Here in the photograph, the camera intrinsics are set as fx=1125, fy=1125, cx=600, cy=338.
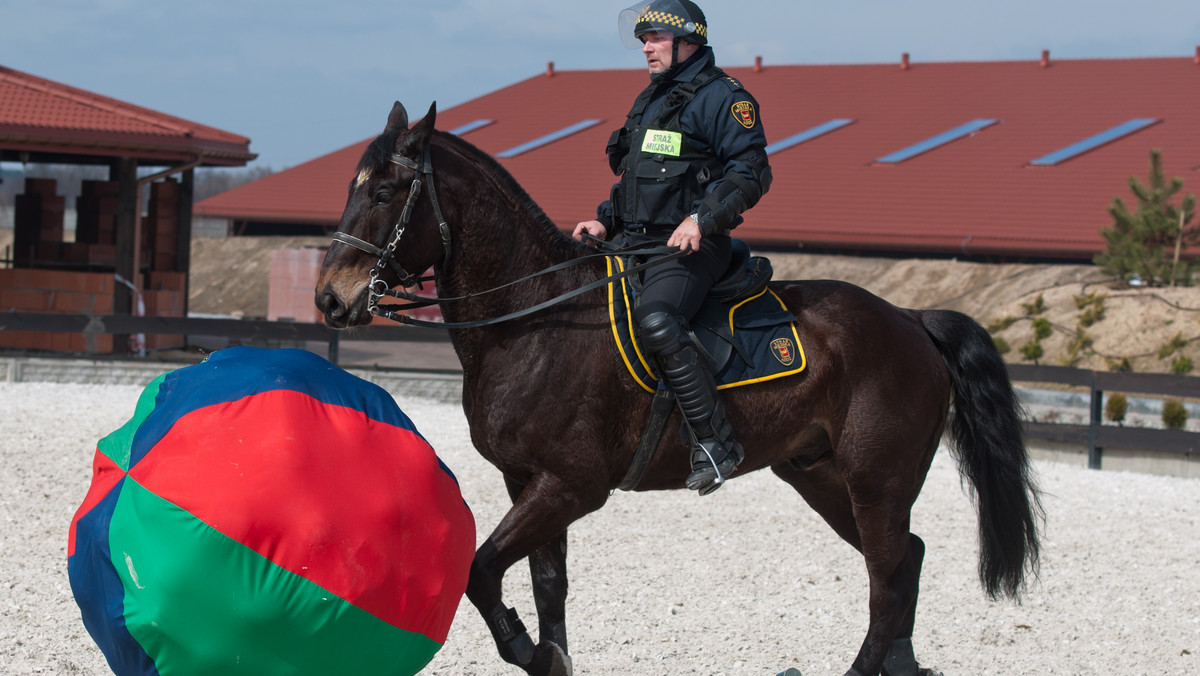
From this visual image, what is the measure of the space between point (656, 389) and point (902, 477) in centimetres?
126

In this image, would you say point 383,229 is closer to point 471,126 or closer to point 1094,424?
point 1094,424

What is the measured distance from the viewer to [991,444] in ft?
17.7

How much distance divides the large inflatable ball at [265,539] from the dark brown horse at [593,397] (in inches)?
17.1

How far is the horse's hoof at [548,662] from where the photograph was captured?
439 cm

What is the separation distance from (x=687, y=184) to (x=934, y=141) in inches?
1067

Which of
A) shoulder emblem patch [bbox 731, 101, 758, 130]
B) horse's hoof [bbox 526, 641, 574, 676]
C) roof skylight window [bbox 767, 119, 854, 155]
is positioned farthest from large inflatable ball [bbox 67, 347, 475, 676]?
roof skylight window [bbox 767, 119, 854, 155]

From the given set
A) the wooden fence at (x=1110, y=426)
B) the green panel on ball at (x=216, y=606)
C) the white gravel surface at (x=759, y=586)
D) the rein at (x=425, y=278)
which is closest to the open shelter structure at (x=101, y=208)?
the white gravel surface at (x=759, y=586)

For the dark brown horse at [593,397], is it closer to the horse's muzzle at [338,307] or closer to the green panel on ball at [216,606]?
the horse's muzzle at [338,307]

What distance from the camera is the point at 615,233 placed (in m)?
5.11

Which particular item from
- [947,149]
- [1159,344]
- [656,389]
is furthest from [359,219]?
[947,149]

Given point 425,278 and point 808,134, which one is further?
point 808,134

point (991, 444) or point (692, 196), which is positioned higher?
point (692, 196)

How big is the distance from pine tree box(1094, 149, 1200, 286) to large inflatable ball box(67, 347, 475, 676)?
16.5 metres

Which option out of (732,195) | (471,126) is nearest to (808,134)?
(471,126)
